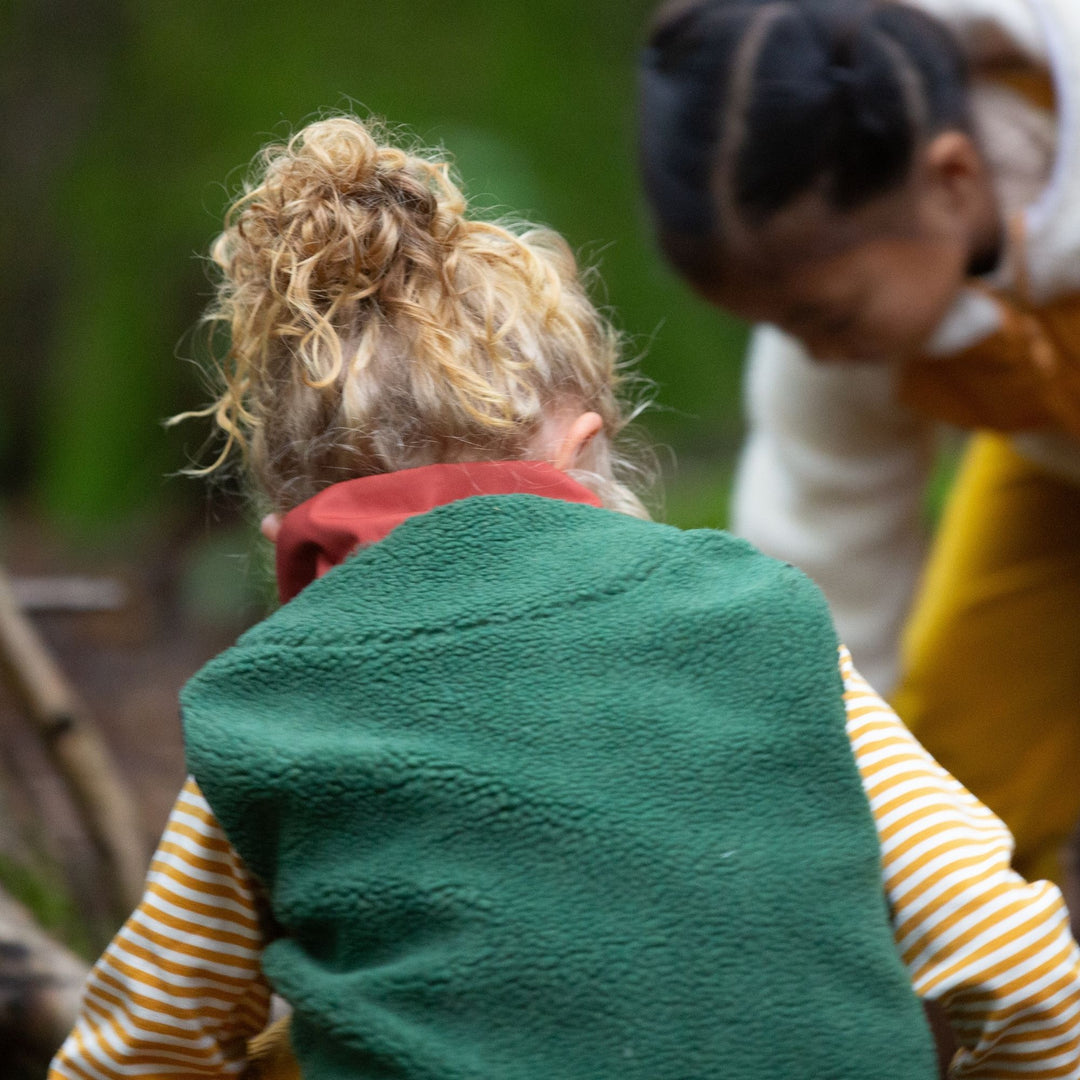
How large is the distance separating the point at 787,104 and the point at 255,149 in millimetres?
3427

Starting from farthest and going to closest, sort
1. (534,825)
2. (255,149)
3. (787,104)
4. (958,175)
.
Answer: (255,149)
(958,175)
(787,104)
(534,825)

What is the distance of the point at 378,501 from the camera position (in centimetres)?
97

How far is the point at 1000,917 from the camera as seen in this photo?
2.98 feet

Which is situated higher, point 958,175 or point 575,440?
point 958,175

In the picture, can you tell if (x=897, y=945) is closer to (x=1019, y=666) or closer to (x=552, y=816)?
(x=552, y=816)

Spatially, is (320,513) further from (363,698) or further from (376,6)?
(376,6)

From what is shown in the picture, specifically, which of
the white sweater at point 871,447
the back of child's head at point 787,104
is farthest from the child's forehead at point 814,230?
the white sweater at point 871,447

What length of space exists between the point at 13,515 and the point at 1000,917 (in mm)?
5001


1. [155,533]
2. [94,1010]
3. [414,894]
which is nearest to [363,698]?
[414,894]

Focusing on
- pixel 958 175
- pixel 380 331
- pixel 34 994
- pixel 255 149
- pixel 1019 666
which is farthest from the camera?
pixel 255 149

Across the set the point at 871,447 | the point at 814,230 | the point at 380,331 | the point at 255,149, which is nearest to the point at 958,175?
the point at 814,230

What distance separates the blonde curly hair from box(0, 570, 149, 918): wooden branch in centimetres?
68

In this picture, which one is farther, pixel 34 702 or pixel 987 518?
pixel 987 518

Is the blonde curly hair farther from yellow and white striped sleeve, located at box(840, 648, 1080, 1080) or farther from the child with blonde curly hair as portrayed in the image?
yellow and white striped sleeve, located at box(840, 648, 1080, 1080)
